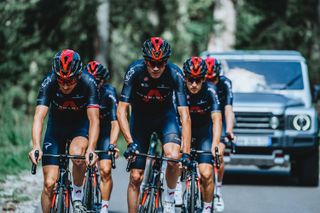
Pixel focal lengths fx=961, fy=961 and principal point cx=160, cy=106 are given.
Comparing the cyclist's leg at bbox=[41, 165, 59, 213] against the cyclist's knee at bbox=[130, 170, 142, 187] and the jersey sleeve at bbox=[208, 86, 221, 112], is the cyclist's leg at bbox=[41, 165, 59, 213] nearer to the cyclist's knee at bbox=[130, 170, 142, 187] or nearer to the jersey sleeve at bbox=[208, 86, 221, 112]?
the cyclist's knee at bbox=[130, 170, 142, 187]

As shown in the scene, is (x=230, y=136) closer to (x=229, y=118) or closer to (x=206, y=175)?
(x=229, y=118)

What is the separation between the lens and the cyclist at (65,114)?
9.26 metres

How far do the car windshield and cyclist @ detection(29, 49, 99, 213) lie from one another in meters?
6.83

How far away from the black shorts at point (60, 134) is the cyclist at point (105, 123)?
43.2 inches

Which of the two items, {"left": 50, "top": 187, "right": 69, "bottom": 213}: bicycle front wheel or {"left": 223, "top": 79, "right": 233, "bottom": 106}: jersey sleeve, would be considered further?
{"left": 223, "top": 79, "right": 233, "bottom": 106}: jersey sleeve

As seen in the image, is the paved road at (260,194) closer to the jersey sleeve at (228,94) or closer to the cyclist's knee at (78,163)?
the jersey sleeve at (228,94)

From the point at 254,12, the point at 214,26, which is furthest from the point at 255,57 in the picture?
the point at 254,12

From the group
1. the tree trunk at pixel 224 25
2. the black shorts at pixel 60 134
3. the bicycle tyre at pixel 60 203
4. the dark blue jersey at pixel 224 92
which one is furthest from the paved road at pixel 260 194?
the tree trunk at pixel 224 25

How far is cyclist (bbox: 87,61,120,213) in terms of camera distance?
1148 centimetres

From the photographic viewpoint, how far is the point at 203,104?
38.9ft

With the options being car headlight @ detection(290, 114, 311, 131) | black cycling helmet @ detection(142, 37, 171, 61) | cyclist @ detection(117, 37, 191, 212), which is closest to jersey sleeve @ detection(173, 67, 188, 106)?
cyclist @ detection(117, 37, 191, 212)

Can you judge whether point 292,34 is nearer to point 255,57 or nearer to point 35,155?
point 255,57

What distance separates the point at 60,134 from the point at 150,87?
3.52 ft

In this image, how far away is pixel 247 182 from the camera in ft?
57.1
